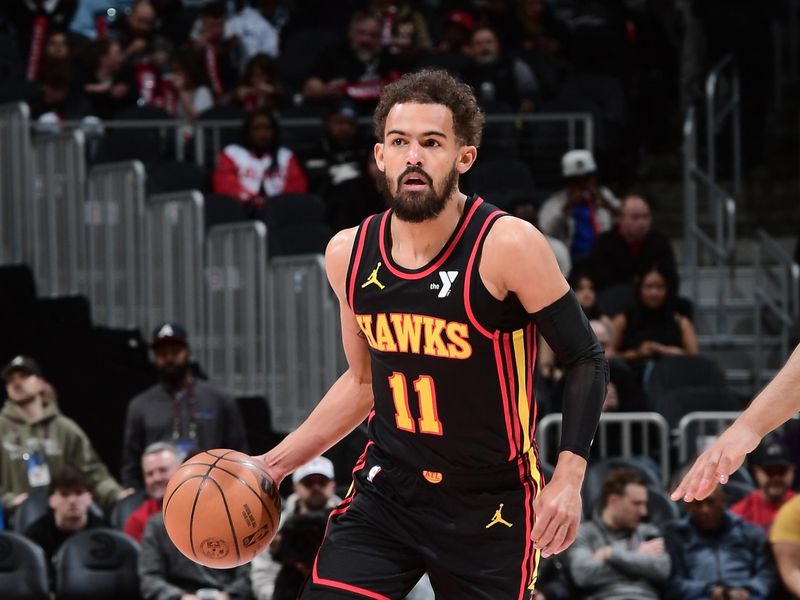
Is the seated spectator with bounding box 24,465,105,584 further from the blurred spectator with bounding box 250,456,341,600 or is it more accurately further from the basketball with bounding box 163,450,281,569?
the basketball with bounding box 163,450,281,569

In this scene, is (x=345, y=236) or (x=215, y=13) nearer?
(x=345, y=236)

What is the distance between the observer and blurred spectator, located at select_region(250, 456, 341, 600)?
9672 millimetres

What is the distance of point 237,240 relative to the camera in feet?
41.4

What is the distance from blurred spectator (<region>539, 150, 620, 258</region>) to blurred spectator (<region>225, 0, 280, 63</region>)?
4.25m

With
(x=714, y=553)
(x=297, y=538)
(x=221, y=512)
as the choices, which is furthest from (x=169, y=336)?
(x=221, y=512)

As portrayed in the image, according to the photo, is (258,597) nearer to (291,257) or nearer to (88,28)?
(291,257)

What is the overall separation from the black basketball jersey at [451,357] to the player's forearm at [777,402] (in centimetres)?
89

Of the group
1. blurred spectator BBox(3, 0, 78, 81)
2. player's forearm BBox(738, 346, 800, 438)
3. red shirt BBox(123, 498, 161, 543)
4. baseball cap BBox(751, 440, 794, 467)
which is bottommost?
red shirt BBox(123, 498, 161, 543)

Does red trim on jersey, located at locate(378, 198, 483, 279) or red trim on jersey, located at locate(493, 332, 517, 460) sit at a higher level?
red trim on jersey, located at locate(378, 198, 483, 279)

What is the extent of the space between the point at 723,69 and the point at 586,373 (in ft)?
41.0

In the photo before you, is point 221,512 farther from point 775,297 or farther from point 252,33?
point 252,33

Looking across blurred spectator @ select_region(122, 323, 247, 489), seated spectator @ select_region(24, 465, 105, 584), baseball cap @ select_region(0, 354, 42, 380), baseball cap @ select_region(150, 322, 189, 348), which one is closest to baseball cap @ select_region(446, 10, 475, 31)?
baseball cap @ select_region(150, 322, 189, 348)

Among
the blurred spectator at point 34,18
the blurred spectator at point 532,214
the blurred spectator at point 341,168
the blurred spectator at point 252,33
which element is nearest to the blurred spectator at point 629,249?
the blurred spectator at point 532,214

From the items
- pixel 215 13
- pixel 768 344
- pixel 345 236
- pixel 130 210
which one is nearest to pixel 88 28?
pixel 215 13
